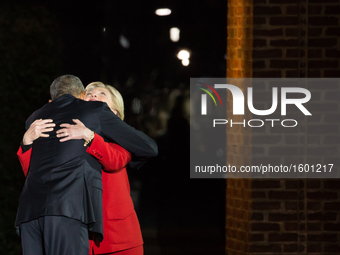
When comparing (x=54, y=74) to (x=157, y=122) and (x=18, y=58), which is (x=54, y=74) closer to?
(x=18, y=58)

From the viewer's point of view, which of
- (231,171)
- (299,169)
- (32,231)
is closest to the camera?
(32,231)

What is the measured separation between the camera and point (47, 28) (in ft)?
14.1

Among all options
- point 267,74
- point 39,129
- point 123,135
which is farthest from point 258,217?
point 39,129

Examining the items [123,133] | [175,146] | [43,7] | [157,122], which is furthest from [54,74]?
[123,133]

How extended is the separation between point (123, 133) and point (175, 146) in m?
1.44

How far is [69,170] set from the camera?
2.69 meters

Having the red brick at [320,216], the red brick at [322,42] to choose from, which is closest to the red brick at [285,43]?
the red brick at [322,42]

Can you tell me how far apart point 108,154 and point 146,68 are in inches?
64.8

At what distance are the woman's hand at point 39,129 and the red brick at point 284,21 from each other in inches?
87.5

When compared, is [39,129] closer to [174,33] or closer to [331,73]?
[174,33]

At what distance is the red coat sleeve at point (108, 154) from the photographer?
2.72 meters

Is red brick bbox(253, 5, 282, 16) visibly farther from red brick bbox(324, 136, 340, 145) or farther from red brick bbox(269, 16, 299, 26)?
red brick bbox(324, 136, 340, 145)

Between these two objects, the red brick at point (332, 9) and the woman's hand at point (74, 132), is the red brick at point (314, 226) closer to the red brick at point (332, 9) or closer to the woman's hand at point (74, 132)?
the red brick at point (332, 9)

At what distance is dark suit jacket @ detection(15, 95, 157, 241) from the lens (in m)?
2.66
